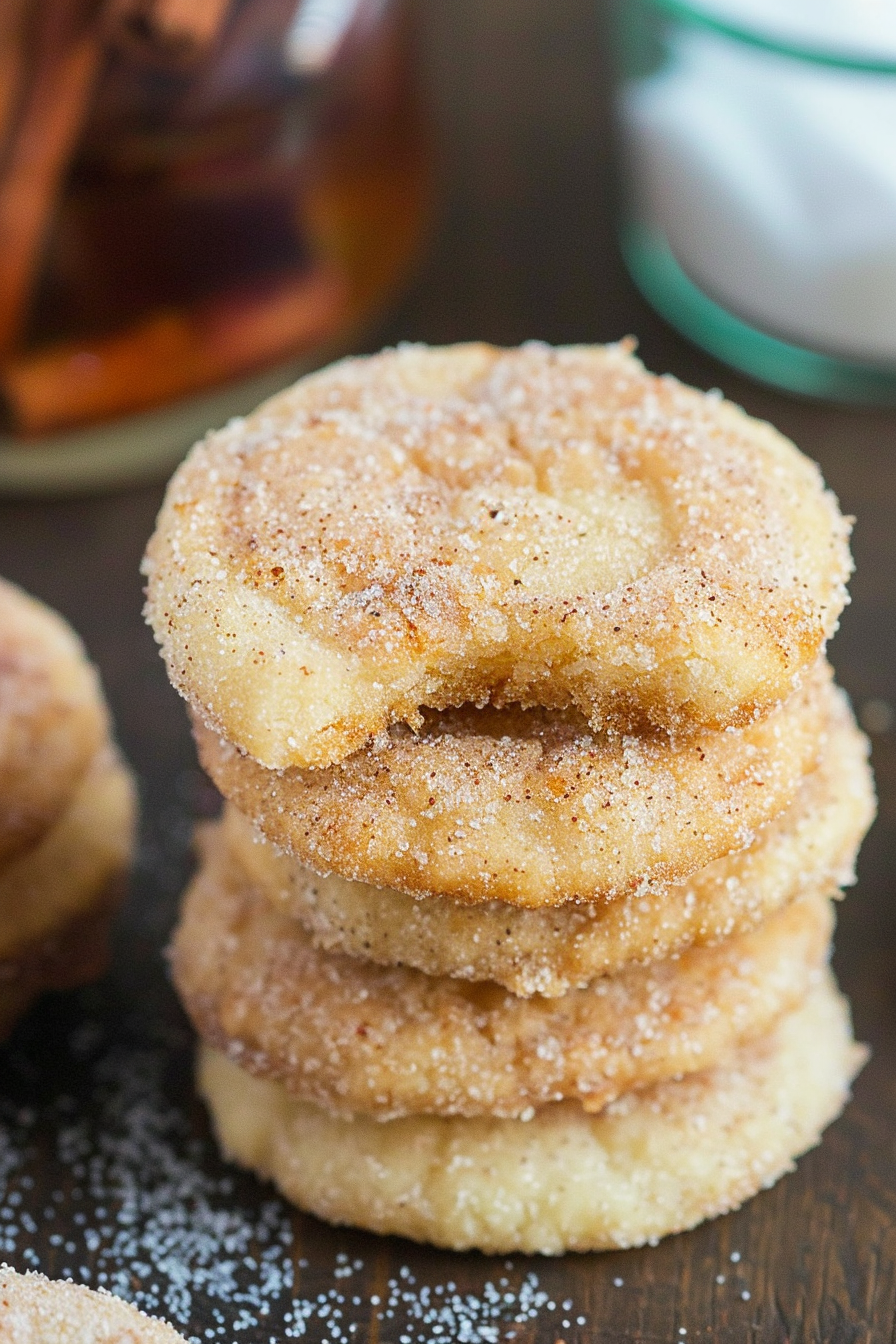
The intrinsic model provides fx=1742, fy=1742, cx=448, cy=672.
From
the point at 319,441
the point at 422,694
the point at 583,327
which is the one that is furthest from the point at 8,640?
the point at 583,327

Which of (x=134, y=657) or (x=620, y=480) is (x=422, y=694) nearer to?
(x=620, y=480)

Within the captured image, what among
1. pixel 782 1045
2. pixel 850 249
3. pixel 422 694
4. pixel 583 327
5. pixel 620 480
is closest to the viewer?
pixel 422 694

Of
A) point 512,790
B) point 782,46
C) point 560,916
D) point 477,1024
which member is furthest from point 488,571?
point 782,46

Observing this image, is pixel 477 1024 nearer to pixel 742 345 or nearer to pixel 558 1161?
pixel 558 1161

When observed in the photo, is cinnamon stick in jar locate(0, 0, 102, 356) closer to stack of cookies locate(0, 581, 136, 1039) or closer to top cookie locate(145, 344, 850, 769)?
stack of cookies locate(0, 581, 136, 1039)

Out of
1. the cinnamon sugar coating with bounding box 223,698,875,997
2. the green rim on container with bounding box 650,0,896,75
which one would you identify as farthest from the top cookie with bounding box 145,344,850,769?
the green rim on container with bounding box 650,0,896,75

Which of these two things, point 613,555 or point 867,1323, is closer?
point 613,555
